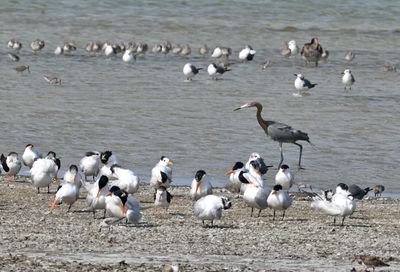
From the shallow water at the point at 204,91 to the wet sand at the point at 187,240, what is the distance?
2919 millimetres

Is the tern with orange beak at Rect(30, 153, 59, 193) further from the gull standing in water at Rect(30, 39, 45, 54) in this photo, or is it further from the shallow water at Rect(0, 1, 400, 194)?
the gull standing in water at Rect(30, 39, 45, 54)

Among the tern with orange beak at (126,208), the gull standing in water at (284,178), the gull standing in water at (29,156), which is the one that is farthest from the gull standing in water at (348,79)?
the tern with orange beak at (126,208)

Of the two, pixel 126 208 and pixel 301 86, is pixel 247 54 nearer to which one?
pixel 301 86

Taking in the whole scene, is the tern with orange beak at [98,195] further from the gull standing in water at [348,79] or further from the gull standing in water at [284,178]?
the gull standing in water at [348,79]

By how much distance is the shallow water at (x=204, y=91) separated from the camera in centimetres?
Result: 1844

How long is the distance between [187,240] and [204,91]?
13.9 meters

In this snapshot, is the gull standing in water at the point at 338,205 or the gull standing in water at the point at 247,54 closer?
the gull standing in water at the point at 338,205

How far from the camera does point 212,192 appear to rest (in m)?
14.8

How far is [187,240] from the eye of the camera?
11.6 m

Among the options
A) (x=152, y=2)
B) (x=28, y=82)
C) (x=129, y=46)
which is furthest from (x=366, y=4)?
(x=28, y=82)

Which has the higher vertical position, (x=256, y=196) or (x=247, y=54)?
(x=247, y=54)

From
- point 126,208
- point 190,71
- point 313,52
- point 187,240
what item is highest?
point 313,52

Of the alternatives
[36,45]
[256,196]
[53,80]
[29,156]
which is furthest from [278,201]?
[36,45]

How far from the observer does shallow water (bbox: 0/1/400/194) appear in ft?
60.5
